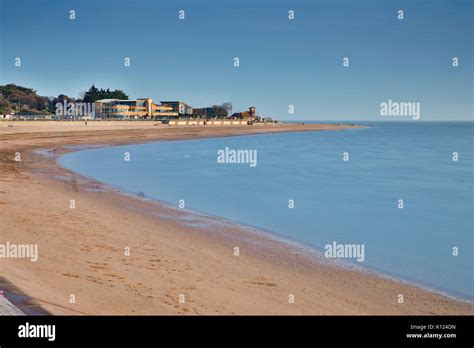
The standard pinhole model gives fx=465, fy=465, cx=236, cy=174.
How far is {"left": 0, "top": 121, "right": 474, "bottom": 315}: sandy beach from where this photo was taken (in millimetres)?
7270

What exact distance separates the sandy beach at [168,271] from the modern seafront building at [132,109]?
121155 mm

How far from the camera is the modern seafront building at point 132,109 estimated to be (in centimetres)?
13275

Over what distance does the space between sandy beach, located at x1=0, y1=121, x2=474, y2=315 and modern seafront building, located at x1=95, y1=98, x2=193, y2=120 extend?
12115 centimetres

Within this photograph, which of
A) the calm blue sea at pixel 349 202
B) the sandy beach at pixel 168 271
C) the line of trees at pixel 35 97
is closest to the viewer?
the sandy beach at pixel 168 271

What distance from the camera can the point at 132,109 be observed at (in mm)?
140250
